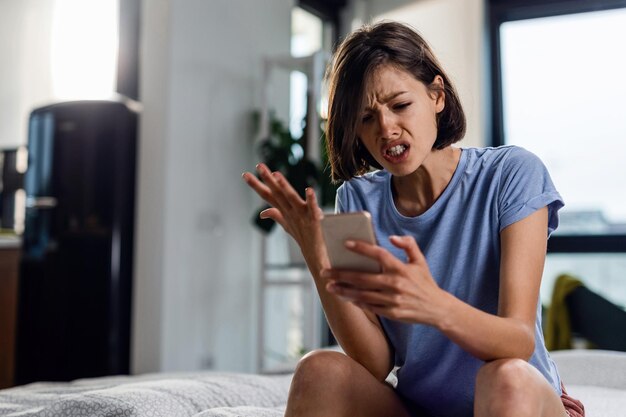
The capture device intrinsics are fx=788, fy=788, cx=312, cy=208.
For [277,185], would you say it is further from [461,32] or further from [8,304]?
[461,32]

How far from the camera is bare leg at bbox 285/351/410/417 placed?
116 cm

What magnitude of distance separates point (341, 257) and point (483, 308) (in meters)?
0.37

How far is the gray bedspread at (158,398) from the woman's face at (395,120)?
0.49m

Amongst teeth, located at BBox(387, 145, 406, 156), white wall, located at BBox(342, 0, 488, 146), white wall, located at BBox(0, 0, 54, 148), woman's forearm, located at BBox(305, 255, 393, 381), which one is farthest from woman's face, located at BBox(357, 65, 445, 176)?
white wall, located at BBox(0, 0, 54, 148)

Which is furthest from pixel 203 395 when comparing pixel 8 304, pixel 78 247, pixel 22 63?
pixel 22 63

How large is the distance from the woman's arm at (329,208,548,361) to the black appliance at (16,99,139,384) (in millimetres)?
2389

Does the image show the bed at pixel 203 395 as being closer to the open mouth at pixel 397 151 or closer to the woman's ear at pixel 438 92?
the open mouth at pixel 397 151

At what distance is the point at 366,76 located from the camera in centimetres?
122

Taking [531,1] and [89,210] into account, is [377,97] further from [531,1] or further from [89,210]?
[531,1]

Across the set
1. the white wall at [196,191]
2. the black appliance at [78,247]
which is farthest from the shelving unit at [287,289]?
the black appliance at [78,247]

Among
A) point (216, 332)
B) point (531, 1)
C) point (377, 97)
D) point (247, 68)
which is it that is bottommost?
point (216, 332)

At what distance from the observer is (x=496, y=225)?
1.22m

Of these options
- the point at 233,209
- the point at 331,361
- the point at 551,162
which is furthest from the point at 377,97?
the point at 551,162

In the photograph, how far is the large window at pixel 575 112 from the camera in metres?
4.07
